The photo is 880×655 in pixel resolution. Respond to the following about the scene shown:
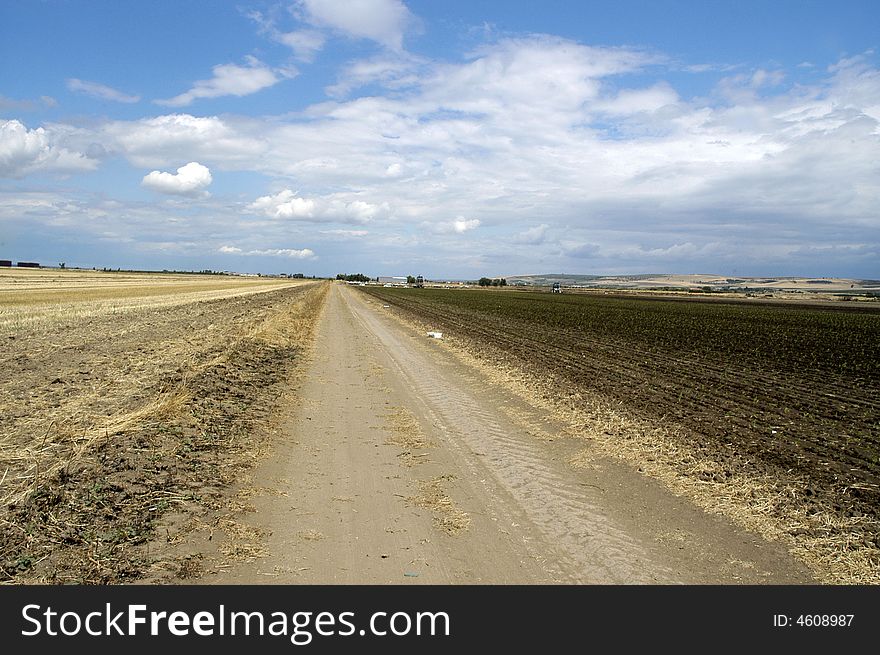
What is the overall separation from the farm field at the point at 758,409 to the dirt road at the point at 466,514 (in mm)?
999

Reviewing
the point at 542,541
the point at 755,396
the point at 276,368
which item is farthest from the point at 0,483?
the point at 755,396

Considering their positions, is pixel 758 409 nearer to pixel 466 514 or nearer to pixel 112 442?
pixel 466 514

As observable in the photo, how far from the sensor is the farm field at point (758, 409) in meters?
6.59

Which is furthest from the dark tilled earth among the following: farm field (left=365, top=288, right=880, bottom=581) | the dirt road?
the dirt road

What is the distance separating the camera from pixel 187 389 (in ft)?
37.9

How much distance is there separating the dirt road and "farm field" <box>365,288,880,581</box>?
100cm

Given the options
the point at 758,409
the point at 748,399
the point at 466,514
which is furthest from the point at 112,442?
the point at 748,399

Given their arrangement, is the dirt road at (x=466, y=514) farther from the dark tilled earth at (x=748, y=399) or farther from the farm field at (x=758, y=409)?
the dark tilled earth at (x=748, y=399)

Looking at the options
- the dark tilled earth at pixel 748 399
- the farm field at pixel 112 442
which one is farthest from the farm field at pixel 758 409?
the farm field at pixel 112 442

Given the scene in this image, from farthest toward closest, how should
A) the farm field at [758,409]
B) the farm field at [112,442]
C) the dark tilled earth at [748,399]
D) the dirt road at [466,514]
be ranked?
the dark tilled earth at [748,399] → the farm field at [758,409] → the farm field at [112,442] → the dirt road at [466,514]

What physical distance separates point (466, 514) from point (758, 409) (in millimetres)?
8959

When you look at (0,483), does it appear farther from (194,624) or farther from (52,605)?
(194,624)

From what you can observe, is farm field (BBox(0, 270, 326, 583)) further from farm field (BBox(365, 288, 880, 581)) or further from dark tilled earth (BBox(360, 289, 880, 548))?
dark tilled earth (BBox(360, 289, 880, 548))

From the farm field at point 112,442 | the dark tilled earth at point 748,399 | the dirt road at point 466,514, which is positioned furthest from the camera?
the dark tilled earth at point 748,399
